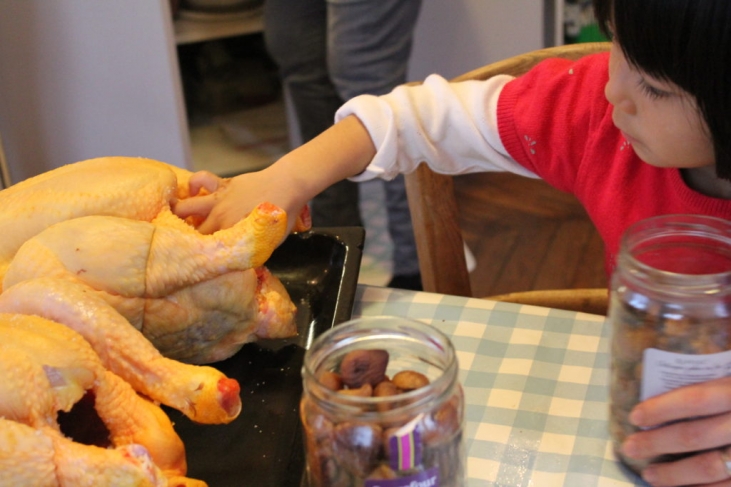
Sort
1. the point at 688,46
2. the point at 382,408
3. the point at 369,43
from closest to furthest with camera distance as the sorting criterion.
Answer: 1. the point at 382,408
2. the point at 688,46
3. the point at 369,43

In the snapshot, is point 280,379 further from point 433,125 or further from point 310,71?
point 310,71

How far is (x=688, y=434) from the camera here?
1.62 feet

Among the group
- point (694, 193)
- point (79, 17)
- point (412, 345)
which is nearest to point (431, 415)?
point (412, 345)

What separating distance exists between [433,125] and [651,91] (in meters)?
0.30

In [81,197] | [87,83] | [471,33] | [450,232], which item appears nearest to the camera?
[81,197]

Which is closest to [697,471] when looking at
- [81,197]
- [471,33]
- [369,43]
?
[81,197]

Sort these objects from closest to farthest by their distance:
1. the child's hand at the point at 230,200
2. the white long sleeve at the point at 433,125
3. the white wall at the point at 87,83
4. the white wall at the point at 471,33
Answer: the child's hand at the point at 230,200, the white long sleeve at the point at 433,125, the white wall at the point at 87,83, the white wall at the point at 471,33

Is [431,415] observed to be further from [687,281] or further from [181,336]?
[181,336]

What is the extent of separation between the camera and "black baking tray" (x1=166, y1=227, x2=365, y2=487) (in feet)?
1.82

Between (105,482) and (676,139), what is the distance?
458 millimetres

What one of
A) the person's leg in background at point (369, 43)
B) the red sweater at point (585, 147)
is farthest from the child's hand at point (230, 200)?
the person's leg in background at point (369, 43)

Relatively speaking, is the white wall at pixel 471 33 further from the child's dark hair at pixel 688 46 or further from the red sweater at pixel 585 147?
the child's dark hair at pixel 688 46

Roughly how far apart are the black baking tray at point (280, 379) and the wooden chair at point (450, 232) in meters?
0.13

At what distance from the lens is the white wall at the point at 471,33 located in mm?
2006
